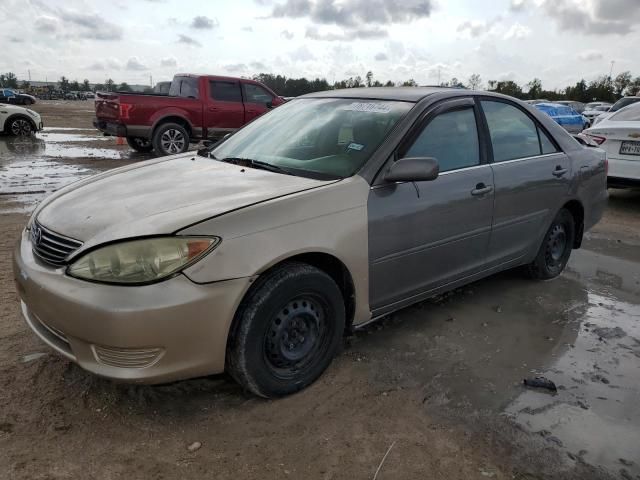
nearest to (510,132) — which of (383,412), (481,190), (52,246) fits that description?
(481,190)

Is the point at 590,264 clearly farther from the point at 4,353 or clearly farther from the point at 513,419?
the point at 4,353

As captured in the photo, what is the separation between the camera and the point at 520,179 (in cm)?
400

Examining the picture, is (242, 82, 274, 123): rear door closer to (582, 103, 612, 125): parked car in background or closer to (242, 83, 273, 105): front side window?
(242, 83, 273, 105): front side window

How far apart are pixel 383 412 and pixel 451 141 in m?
1.85

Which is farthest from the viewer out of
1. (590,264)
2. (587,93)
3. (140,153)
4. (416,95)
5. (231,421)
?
(587,93)

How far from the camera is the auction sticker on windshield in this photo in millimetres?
3492

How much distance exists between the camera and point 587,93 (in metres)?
58.3

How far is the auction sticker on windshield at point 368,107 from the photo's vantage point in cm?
349

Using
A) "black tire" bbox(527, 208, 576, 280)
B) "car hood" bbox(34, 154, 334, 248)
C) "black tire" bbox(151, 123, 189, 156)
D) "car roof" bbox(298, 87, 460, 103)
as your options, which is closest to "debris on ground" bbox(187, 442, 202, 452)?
"car hood" bbox(34, 154, 334, 248)

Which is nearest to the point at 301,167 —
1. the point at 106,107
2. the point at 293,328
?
the point at 293,328

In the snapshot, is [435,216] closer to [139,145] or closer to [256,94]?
[256,94]

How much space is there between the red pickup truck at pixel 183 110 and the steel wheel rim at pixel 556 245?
8754 mm

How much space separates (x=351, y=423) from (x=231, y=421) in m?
0.60

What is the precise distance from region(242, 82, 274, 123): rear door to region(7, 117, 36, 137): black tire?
7.72 m
